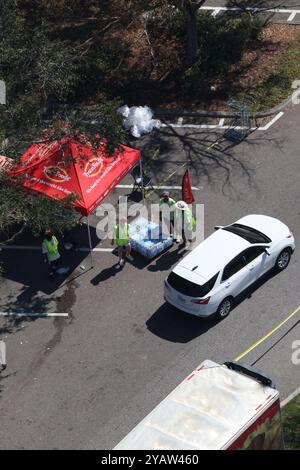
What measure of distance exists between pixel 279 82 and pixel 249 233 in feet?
33.1

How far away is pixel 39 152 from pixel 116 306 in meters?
5.38

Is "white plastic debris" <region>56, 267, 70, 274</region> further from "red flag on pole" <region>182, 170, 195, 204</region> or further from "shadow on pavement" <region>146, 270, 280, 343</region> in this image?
"red flag on pole" <region>182, 170, 195, 204</region>

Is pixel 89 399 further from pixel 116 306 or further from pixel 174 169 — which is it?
pixel 174 169

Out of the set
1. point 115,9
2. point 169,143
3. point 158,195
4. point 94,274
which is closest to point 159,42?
point 115,9

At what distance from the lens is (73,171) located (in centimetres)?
2134

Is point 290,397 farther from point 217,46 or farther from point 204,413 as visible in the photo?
point 217,46

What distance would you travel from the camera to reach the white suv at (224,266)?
747 inches

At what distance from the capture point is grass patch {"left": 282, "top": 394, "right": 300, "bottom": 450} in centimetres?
1571

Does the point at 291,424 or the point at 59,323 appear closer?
the point at 291,424

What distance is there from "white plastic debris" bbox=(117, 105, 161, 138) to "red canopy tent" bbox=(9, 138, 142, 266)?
476 cm

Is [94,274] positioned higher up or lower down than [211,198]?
lower down

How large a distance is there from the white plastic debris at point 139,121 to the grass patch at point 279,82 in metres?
4.06

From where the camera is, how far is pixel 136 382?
1811 cm

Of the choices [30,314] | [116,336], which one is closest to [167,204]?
[116,336]
